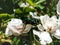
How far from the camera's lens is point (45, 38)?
624 millimetres

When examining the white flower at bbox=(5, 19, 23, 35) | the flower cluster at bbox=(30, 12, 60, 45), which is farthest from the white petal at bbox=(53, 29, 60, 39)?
the white flower at bbox=(5, 19, 23, 35)

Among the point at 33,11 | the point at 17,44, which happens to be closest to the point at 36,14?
the point at 33,11

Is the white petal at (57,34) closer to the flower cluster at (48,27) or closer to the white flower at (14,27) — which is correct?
the flower cluster at (48,27)

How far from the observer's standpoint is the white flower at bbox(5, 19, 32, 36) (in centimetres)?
63

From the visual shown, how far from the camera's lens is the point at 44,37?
24.7 inches

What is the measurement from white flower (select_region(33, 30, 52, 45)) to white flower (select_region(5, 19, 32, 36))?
0.03 metres

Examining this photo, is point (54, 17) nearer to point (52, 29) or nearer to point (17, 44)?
point (52, 29)

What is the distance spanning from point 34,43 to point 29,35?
34 mm

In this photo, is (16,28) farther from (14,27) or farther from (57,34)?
(57,34)

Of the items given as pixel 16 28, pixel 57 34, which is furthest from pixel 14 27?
pixel 57 34

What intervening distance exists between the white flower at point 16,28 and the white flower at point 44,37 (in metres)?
0.03

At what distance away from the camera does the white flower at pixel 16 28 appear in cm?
63

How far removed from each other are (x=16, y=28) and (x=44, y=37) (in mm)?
87

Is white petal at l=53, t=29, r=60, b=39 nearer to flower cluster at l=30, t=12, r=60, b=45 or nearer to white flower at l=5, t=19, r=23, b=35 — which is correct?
flower cluster at l=30, t=12, r=60, b=45
